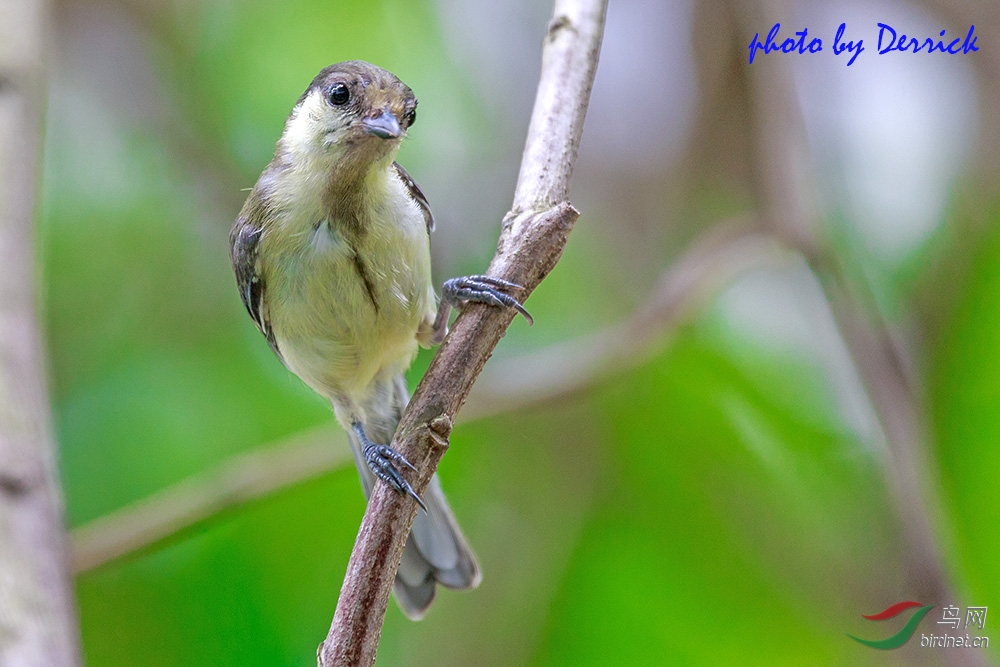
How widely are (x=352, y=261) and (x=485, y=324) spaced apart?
553 mm

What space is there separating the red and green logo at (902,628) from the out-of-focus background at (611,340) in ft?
0.09

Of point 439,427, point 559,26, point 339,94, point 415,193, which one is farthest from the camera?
point 415,193

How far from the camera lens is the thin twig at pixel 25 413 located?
4.90ft

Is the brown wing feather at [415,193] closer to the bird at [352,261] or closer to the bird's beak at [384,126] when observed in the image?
the bird at [352,261]

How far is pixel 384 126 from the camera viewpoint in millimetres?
1705

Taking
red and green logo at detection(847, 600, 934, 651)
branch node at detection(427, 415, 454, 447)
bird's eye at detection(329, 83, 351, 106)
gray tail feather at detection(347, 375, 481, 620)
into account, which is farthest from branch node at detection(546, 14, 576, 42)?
red and green logo at detection(847, 600, 934, 651)

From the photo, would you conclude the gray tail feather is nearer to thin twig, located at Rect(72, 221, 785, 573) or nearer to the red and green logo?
thin twig, located at Rect(72, 221, 785, 573)

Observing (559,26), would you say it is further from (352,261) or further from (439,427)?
(439,427)

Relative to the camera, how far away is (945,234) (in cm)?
240

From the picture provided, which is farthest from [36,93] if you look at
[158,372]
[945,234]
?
[945,234]

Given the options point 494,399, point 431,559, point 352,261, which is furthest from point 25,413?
point 494,399

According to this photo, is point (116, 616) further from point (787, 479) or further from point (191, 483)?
point (787, 479)

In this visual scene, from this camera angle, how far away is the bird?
1808 mm

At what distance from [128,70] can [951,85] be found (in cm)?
256
